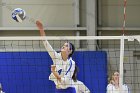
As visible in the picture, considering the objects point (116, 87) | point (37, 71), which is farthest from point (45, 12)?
point (116, 87)

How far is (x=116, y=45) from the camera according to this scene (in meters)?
7.83

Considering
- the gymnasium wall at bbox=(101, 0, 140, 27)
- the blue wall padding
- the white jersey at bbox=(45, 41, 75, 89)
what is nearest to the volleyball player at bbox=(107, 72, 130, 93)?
the white jersey at bbox=(45, 41, 75, 89)

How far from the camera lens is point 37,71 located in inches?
274

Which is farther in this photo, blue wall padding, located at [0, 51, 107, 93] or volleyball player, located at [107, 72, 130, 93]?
blue wall padding, located at [0, 51, 107, 93]

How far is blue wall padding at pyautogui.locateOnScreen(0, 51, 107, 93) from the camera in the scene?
6.87 m

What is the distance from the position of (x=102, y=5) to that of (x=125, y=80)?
67.0 inches

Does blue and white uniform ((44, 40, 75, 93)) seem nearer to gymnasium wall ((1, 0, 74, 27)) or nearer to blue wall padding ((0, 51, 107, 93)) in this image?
blue wall padding ((0, 51, 107, 93))

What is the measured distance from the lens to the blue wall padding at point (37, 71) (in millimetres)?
6867

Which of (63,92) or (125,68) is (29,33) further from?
(63,92)

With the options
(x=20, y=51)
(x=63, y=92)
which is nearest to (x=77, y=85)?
(x=63, y=92)

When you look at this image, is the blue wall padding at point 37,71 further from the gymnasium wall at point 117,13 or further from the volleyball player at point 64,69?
the volleyball player at point 64,69

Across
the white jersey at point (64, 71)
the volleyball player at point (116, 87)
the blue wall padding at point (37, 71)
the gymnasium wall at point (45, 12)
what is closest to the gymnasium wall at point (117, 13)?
the gymnasium wall at point (45, 12)

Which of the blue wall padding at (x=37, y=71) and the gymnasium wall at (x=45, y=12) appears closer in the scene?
the blue wall padding at (x=37, y=71)

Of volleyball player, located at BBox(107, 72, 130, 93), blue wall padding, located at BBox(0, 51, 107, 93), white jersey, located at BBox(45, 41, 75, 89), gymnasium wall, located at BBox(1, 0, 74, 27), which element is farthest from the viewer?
gymnasium wall, located at BBox(1, 0, 74, 27)
